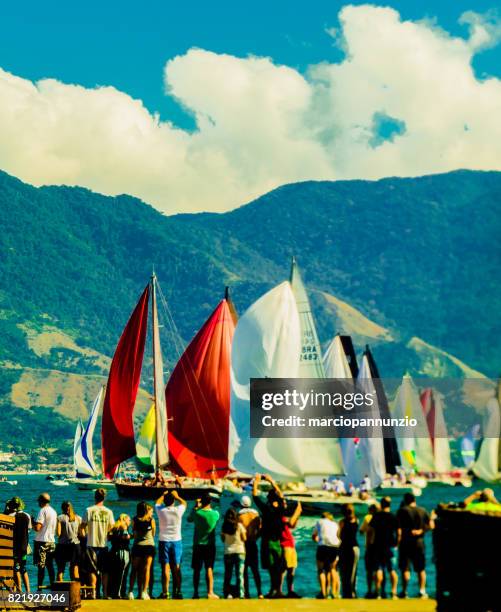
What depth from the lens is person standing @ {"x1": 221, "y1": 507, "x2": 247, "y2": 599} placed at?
62.8ft

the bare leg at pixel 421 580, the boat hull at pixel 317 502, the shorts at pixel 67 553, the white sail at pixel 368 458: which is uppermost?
the white sail at pixel 368 458

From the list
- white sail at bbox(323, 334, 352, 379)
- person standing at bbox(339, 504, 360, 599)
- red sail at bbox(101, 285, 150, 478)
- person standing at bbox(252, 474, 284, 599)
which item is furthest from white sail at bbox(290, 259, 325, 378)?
person standing at bbox(252, 474, 284, 599)

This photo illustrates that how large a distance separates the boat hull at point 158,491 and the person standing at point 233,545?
55373 mm

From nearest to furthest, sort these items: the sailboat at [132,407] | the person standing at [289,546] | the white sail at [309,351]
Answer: the person standing at [289,546] → the white sail at [309,351] → the sailboat at [132,407]

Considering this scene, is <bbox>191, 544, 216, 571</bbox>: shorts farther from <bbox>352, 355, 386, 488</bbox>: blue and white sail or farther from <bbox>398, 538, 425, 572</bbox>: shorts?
<bbox>352, 355, 386, 488</bbox>: blue and white sail

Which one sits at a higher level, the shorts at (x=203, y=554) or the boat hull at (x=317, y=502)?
the boat hull at (x=317, y=502)

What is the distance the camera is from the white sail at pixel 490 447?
326 feet

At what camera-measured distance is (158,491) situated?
85.1 m

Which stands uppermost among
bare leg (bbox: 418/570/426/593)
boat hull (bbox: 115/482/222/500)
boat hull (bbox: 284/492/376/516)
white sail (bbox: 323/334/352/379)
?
white sail (bbox: 323/334/352/379)

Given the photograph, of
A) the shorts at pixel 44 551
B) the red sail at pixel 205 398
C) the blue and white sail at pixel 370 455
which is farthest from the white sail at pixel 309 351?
the shorts at pixel 44 551

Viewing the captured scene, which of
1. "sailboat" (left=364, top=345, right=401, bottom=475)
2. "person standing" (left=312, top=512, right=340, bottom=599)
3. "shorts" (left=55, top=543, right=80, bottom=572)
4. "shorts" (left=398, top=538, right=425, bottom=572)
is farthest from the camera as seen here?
"sailboat" (left=364, top=345, right=401, bottom=475)

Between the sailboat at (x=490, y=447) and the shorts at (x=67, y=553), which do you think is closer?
the shorts at (x=67, y=553)

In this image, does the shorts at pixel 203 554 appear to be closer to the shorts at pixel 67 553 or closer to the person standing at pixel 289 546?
the person standing at pixel 289 546

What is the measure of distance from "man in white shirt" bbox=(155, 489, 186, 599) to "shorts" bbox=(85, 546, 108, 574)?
88cm
